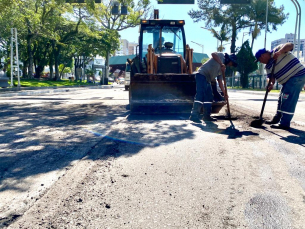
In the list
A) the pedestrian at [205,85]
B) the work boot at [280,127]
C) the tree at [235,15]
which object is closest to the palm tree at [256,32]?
the tree at [235,15]

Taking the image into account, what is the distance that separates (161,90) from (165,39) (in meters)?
2.79

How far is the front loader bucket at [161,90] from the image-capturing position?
8.91 metres

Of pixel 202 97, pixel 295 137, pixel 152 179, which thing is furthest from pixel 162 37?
pixel 152 179

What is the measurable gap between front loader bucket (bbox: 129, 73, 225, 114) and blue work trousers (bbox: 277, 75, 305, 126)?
3039mm

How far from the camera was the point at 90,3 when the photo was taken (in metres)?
15.5

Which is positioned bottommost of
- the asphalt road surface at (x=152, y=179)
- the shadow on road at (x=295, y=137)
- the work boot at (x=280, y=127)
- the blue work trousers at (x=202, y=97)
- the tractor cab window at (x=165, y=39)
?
the asphalt road surface at (x=152, y=179)

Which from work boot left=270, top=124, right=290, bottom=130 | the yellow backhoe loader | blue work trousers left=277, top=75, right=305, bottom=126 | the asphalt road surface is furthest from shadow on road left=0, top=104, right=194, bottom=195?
blue work trousers left=277, top=75, right=305, bottom=126

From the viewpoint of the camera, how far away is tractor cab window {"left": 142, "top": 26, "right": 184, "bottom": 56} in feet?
36.0

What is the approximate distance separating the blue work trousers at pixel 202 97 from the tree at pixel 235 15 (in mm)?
35672

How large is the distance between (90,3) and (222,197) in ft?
47.0

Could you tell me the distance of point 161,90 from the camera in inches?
356

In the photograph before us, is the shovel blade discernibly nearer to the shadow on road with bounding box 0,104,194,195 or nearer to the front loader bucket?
the shadow on road with bounding box 0,104,194,195

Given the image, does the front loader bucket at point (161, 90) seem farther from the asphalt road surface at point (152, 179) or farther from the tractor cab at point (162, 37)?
the asphalt road surface at point (152, 179)

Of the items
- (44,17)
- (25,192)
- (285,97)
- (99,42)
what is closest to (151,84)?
(285,97)
